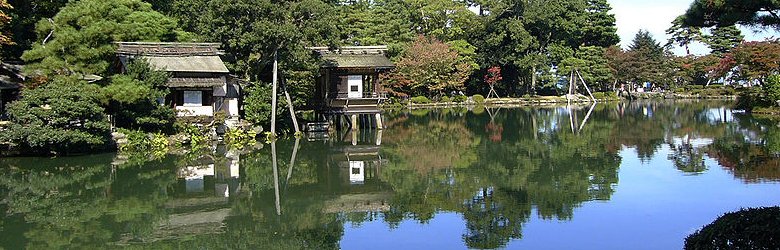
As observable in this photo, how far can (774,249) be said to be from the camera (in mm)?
6586

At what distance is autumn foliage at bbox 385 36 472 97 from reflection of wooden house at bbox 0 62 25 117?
99.2 feet

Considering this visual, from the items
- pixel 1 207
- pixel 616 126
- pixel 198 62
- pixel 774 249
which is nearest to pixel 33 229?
pixel 1 207

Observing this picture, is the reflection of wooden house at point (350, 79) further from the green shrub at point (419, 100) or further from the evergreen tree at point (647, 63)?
the evergreen tree at point (647, 63)

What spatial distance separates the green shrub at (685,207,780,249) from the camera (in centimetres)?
667

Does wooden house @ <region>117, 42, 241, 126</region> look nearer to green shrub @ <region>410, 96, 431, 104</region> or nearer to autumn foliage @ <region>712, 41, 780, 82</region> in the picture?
green shrub @ <region>410, 96, 431, 104</region>

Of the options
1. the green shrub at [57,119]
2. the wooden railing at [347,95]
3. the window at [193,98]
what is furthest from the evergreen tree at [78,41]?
the wooden railing at [347,95]

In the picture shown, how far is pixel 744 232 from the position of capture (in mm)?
6836

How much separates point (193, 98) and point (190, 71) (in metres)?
1.20

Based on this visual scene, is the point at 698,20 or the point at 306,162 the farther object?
the point at 306,162

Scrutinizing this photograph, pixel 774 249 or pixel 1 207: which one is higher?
pixel 774 249

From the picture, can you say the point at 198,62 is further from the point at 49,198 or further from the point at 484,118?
the point at 484,118

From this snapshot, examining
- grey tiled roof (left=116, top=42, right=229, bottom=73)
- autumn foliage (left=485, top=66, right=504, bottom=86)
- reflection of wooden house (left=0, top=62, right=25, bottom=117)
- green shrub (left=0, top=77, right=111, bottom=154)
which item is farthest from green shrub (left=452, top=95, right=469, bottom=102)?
green shrub (left=0, top=77, right=111, bottom=154)

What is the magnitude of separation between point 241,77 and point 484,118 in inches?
663

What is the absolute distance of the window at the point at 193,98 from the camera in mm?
28172
